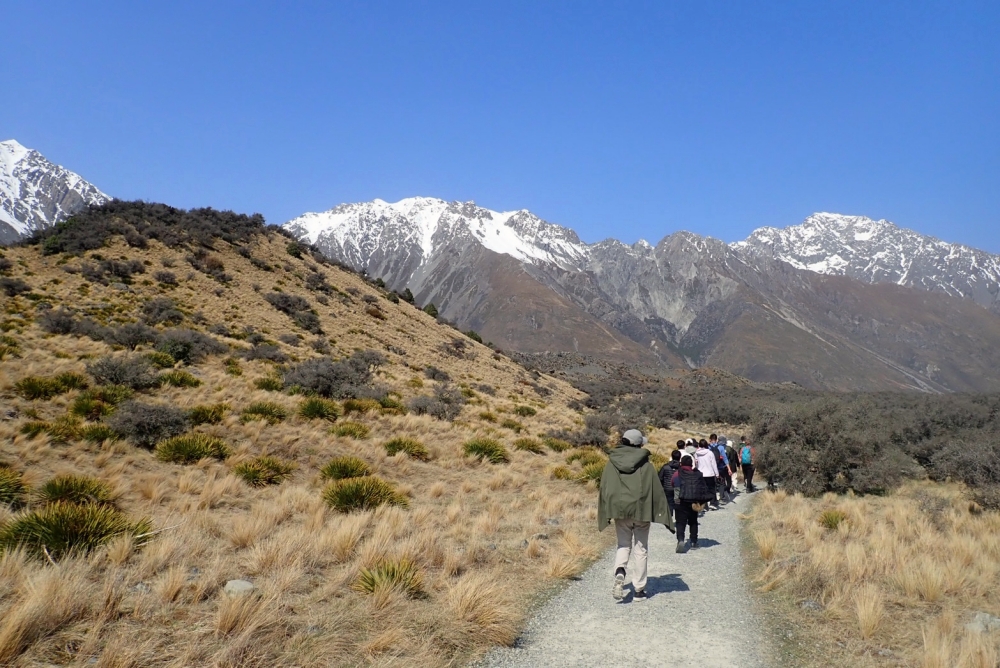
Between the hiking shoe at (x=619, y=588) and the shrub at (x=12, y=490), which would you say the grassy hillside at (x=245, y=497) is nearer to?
the shrub at (x=12, y=490)

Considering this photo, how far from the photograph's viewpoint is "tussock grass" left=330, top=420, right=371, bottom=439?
16047 mm

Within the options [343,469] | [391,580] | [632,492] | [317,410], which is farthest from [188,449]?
[632,492]

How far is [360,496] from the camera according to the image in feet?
33.8

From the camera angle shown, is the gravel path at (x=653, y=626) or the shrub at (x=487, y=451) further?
the shrub at (x=487, y=451)

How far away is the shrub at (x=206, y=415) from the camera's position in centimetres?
1445

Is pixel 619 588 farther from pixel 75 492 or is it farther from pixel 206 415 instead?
pixel 206 415

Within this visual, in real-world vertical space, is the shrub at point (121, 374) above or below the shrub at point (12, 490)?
above

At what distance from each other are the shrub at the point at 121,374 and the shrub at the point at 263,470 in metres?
7.42

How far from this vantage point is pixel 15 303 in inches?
985

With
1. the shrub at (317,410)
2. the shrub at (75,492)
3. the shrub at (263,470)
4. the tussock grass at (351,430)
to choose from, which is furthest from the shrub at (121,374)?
the shrub at (75,492)

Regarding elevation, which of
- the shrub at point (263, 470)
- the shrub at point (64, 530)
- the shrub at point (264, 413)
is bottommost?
the shrub at point (263, 470)

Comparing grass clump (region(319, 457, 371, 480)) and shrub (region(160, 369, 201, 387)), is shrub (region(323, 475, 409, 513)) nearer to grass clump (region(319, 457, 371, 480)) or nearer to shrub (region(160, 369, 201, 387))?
grass clump (region(319, 457, 371, 480))

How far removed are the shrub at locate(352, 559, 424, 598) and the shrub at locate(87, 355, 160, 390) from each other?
14661mm

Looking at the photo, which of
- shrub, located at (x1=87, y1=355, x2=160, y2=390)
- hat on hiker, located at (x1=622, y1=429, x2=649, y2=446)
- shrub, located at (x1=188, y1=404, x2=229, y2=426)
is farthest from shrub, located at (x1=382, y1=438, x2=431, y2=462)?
hat on hiker, located at (x1=622, y1=429, x2=649, y2=446)
